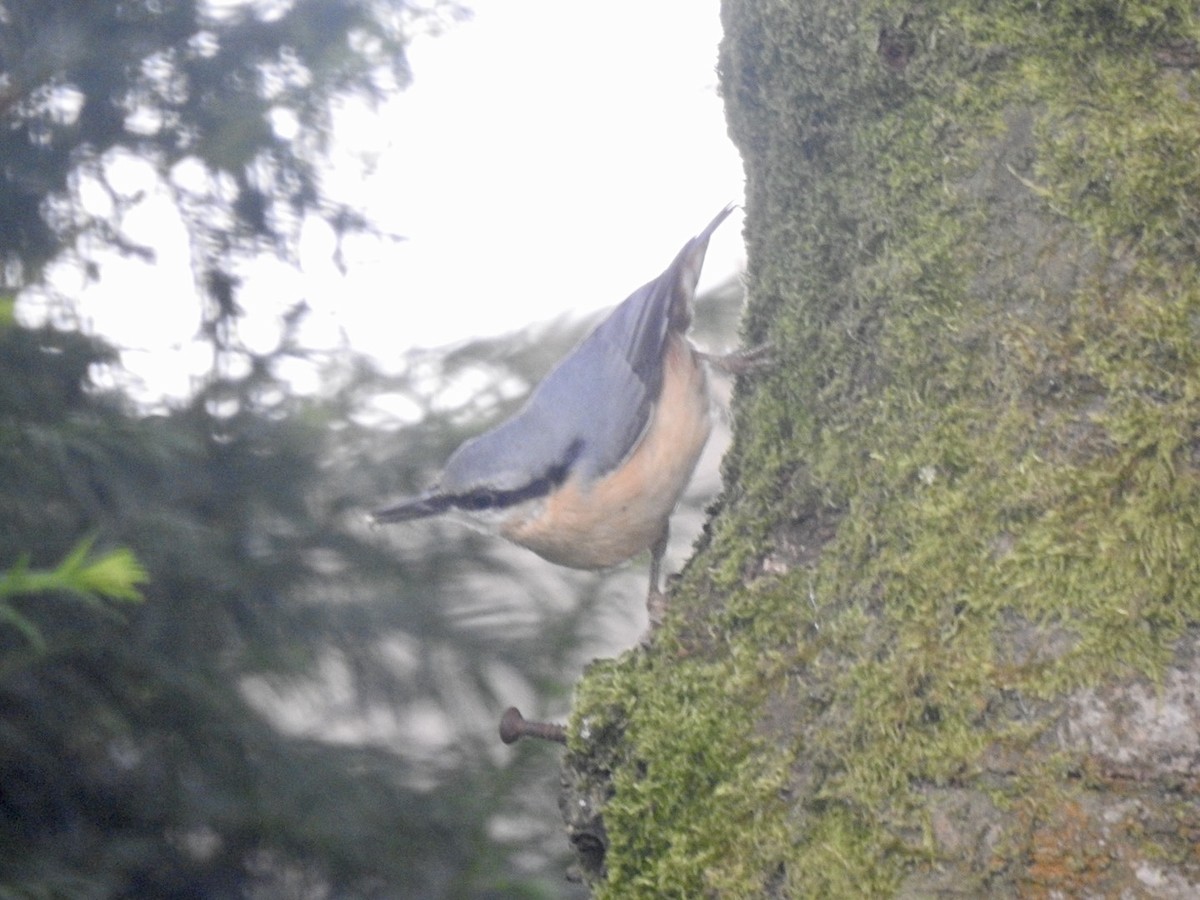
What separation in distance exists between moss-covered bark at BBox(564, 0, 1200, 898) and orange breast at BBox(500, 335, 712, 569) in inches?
24.9

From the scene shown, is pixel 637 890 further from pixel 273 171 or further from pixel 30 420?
pixel 273 171

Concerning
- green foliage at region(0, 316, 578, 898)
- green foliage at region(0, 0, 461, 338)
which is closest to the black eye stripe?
green foliage at region(0, 316, 578, 898)

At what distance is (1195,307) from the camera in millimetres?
918

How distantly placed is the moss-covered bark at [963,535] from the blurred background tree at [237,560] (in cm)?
136

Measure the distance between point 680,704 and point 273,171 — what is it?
5.85 ft

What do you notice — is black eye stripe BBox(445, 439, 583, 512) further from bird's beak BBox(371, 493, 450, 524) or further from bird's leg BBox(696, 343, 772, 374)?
bird's leg BBox(696, 343, 772, 374)

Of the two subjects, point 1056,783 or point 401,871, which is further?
point 401,871

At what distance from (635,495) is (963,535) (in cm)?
96

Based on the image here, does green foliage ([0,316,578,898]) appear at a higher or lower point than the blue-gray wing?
lower

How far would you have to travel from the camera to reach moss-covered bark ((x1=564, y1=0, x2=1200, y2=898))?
840 millimetres

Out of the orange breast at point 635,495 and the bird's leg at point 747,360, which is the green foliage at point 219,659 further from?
the bird's leg at point 747,360

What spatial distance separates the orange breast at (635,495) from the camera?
1.88 m

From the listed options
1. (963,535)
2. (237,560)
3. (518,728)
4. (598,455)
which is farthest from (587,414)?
(963,535)

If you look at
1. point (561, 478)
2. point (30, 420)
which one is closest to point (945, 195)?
point (561, 478)
